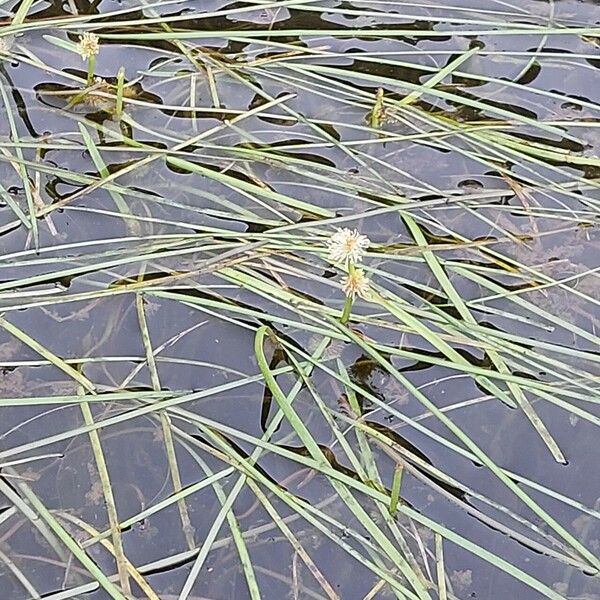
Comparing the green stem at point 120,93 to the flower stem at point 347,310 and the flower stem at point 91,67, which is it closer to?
the flower stem at point 91,67

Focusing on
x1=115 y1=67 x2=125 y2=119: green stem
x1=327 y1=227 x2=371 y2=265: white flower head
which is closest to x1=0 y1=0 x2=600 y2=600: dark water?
x1=115 y1=67 x2=125 y2=119: green stem

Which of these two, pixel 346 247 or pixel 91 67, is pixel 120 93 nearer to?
pixel 91 67

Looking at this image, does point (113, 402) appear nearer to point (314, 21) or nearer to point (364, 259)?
point (364, 259)

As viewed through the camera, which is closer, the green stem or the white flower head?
the white flower head

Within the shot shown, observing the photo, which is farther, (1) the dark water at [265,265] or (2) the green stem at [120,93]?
(2) the green stem at [120,93]

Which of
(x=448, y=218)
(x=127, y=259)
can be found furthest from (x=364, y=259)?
(x=127, y=259)

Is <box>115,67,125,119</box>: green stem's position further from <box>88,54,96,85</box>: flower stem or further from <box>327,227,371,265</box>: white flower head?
<box>327,227,371,265</box>: white flower head

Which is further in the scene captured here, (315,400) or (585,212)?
(585,212)

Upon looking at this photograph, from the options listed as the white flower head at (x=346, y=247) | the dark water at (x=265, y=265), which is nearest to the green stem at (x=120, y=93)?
the dark water at (x=265, y=265)
